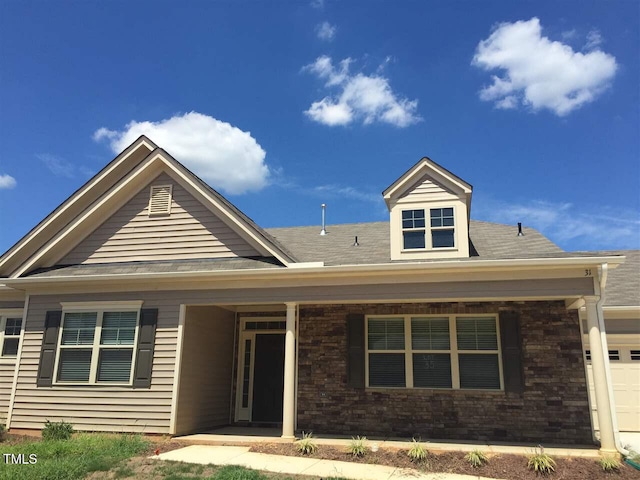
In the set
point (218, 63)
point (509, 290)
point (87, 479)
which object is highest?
point (218, 63)

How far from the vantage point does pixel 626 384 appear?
11633mm

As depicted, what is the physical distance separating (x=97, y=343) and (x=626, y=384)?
11962 mm

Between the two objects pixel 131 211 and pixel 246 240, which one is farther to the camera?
pixel 131 211

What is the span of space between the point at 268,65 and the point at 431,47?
4007 mm

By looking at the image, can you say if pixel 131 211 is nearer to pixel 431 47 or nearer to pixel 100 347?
pixel 100 347

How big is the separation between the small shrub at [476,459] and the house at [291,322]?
2.21 metres

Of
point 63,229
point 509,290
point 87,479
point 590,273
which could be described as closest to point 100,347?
point 63,229

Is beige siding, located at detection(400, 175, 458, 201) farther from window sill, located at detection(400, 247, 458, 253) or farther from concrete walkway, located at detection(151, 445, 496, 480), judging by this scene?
concrete walkway, located at detection(151, 445, 496, 480)

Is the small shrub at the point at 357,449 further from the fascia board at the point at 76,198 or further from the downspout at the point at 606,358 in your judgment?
the fascia board at the point at 76,198

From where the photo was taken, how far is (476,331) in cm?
1037

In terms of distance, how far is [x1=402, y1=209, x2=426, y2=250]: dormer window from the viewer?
10.9 meters

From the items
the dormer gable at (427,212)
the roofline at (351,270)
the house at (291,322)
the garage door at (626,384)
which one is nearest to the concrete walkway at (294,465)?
the house at (291,322)

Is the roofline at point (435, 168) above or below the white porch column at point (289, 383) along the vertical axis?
above

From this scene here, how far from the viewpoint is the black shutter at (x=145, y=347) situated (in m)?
10.3
